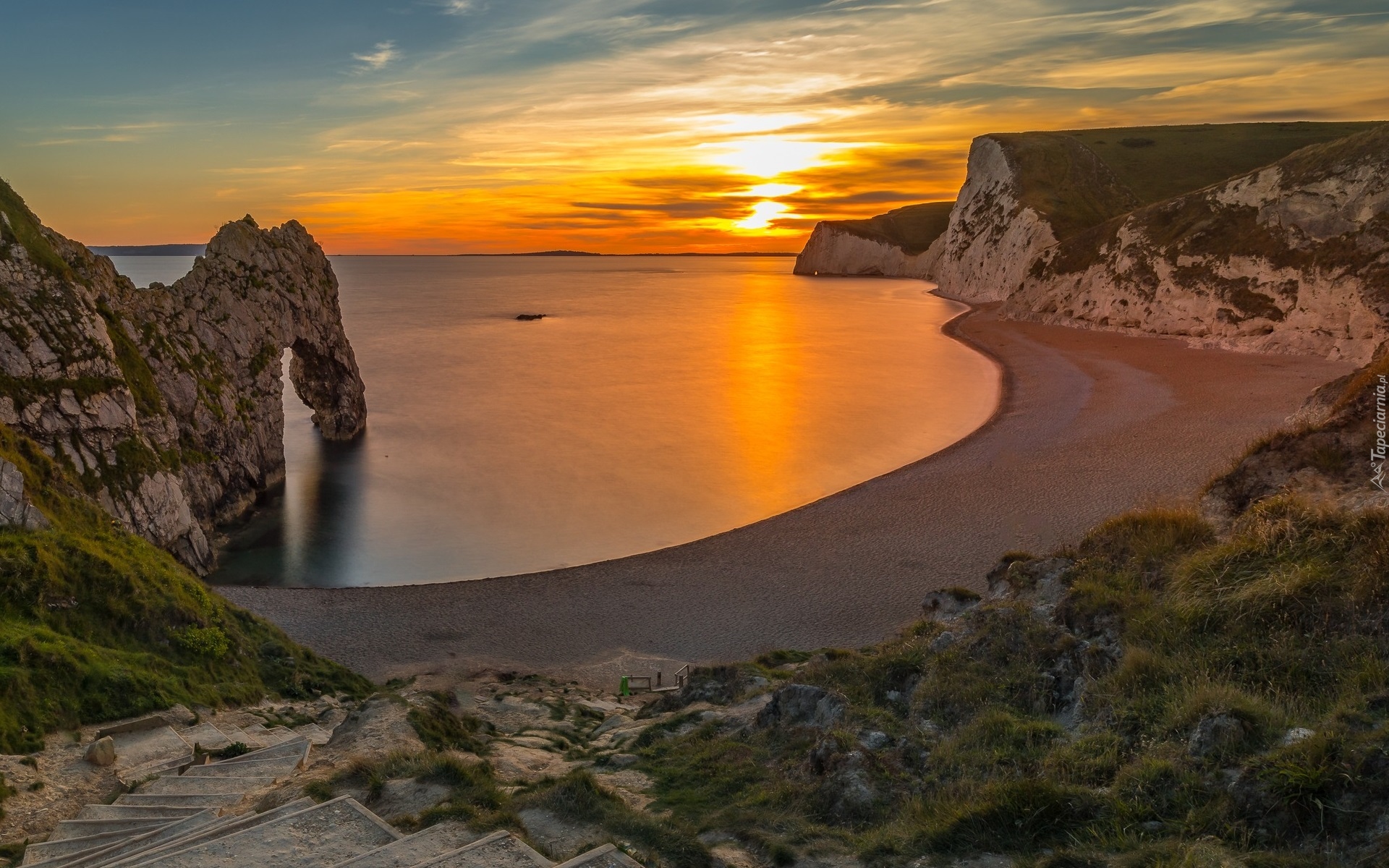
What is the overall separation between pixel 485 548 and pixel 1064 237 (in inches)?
3267

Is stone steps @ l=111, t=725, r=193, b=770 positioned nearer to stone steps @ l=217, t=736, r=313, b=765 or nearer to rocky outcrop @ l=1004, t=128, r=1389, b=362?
stone steps @ l=217, t=736, r=313, b=765

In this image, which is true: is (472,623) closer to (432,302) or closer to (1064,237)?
(1064,237)

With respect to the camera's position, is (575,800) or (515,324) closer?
(575,800)

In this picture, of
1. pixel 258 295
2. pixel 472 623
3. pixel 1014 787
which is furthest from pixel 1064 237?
pixel 1014 787

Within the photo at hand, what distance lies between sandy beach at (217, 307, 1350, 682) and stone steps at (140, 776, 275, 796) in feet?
33.4

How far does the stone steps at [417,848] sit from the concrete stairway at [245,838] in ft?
0.04

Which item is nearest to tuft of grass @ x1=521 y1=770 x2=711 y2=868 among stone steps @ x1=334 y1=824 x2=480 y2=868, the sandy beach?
stone steps @ x1=334 y1=824 x2=480 y2=868

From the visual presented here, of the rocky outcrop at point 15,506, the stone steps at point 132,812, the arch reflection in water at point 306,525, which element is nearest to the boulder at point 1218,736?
the stone steps at point 132,812

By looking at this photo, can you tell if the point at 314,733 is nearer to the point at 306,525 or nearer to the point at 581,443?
the point at 306,525

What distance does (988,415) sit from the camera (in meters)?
49.7

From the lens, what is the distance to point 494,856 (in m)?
6.84

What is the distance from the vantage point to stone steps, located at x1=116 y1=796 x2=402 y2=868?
275 inches

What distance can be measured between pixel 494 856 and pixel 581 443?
41.0m

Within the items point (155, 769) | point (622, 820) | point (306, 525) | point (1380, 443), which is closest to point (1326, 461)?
point (1380, 443)
